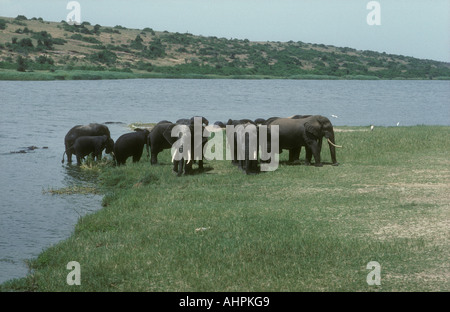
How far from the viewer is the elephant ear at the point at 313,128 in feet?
66.5

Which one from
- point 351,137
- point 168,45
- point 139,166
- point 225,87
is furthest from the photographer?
point 168,45

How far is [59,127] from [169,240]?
30.2 meters

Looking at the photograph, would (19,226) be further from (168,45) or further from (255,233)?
(168,45)

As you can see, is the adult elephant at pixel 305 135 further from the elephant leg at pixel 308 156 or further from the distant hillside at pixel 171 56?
the distant hillside at pixel 171 56

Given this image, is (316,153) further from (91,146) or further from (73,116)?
(73,116)

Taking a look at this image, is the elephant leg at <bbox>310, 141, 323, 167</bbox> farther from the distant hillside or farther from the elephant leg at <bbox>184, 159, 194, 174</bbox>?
the distant hillside

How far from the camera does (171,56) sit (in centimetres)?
11781

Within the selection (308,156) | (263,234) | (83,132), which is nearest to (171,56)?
(83,132)

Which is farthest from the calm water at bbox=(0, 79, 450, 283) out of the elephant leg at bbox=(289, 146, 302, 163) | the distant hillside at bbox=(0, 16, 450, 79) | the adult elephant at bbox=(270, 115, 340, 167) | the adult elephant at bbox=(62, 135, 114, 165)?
the elephant leg at bbox=(289, 146, 302, 163)

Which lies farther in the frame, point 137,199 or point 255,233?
point 137,199

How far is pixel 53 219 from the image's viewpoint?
1544cm

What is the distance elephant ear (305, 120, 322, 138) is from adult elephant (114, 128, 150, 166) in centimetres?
528

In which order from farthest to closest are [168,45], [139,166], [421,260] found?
[168,45] < [139,166] < [421,260]

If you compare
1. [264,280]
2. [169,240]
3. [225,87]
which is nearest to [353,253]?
[264,280]
